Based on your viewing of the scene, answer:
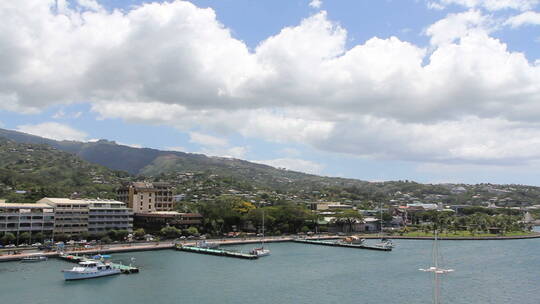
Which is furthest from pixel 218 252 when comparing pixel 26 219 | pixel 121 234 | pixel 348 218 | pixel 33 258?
pixel 348 218

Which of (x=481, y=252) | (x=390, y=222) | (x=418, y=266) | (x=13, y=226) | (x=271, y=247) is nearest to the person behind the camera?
(x=418, y=266)

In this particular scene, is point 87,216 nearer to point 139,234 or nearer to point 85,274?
point 139,234

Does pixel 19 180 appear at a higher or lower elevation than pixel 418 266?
higher

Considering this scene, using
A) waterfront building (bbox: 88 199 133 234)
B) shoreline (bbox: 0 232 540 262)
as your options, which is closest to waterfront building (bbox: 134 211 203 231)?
waterfront building (bbox: 88 199 133 234)

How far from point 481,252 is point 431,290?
4691cm

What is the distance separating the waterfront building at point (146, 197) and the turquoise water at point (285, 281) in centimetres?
3523

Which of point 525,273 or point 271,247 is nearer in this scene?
point 525,273

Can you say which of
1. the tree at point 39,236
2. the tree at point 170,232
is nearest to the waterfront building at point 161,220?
the tree at point 170,232

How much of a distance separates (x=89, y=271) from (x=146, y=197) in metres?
63.6

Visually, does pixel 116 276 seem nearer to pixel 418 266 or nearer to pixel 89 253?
pixel 89 253

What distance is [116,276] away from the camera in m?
67.3

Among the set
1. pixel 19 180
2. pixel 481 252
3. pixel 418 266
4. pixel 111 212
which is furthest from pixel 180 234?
pixel 19 180

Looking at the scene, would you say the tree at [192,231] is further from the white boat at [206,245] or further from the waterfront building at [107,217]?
the white boat at [206,245]

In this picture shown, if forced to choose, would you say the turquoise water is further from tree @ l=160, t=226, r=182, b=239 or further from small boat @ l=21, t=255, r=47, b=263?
tree @ l=160, t=226, r=182, b=239
